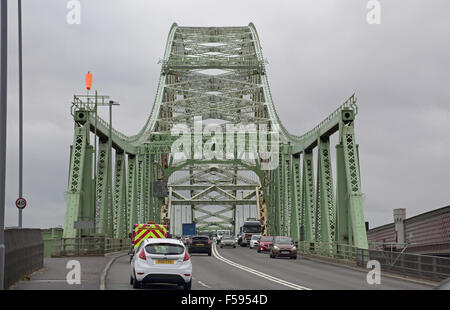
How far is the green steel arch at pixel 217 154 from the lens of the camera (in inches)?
1526

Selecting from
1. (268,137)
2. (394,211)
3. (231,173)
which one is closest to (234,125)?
(268,137)

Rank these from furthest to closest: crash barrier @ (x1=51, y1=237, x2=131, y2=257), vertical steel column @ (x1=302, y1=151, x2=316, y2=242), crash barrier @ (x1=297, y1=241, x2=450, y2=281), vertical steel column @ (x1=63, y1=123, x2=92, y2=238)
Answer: vertical steel column @ (x1=302, y1=151, x2=316, y2=242)
vertical steel column @ (x1=63, y1=123, x2=92, y2=238)
crash barrier @ (x1=51, y1=237, x2=131, y2=257)
crash barrier @ (x1=297, y1=241, x2=450, y2=281)

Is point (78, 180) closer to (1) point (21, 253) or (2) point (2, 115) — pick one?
(1) point (21, 253)

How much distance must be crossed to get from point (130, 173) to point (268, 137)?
1258cm

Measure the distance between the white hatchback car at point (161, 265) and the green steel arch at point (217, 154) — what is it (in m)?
16.7

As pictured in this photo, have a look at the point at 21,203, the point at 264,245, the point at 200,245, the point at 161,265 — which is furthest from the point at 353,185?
the point at 264,245

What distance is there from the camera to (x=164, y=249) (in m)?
19.2

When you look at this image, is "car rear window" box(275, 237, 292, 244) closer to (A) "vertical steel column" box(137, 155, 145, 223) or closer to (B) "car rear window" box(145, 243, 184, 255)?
(A) "vertical steel column" box(137, 155, 145, 223)

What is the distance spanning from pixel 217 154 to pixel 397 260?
3989 cm

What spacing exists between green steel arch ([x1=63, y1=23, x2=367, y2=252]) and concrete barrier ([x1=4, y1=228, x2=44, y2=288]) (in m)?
12.1

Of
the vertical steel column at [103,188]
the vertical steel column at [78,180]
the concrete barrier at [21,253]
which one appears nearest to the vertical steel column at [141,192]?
the vertical steel column at [103,188]

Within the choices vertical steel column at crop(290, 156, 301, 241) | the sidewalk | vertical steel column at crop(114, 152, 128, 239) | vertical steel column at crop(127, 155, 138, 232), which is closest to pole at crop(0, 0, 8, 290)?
the sidewalk

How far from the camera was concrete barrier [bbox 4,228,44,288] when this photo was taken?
18112 mm
